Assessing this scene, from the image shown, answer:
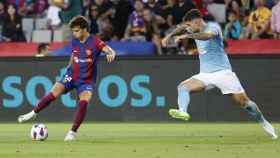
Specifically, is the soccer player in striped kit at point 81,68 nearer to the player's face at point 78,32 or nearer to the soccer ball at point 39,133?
the player's face at point 78,32

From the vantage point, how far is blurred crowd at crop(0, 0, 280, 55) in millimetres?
23188

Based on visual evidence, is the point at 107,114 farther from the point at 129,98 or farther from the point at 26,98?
the point at 26,98

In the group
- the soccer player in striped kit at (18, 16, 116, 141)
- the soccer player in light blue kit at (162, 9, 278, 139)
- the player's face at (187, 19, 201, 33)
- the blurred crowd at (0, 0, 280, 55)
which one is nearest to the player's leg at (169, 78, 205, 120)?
the soccer player in light blue kit at (162, 9, 278, 139)

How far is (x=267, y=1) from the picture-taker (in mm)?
23766

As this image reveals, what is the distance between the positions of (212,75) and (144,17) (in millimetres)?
7633

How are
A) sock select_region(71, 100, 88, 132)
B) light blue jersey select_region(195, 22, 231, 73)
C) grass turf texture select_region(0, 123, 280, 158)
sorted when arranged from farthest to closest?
light blue jersey select_region(195, 22, 231, 73) → sock select_region(71, 100, 88, 132) → grass turf texture select_region(0, 123, 280, 158)

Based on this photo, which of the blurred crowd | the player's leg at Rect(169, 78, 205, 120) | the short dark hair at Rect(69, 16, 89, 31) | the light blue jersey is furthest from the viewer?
the blurred crowd

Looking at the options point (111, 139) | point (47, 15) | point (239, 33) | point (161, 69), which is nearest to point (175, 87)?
point (161, 69)

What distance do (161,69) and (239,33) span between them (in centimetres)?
234

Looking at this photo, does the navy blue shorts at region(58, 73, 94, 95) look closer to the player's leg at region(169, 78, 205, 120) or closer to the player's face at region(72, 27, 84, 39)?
the player's face at region(72, 27, 84, 39)

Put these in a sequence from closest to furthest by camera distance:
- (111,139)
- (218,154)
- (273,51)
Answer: (218,154), (111,139), (273,51)

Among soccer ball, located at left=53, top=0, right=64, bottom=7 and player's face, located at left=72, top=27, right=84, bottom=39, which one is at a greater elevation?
player's face, located at left=72, top=27, right=84, bottom=39

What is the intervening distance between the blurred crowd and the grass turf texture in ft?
10.3

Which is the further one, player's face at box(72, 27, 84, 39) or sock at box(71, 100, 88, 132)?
player's face at box(72, 27, 84, 39)
